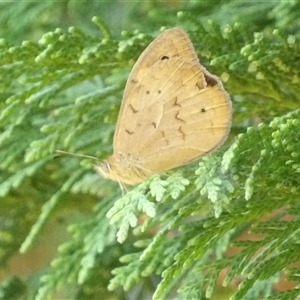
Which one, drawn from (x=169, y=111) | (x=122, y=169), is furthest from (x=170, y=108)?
(x=122, y=169)

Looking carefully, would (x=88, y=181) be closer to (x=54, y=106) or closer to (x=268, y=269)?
(x=54, y=106)

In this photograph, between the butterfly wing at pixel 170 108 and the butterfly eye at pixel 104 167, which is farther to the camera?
the butterfly eye at pixel 104 167

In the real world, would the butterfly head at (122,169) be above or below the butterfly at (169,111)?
below

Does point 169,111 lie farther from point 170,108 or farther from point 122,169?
point 122,169

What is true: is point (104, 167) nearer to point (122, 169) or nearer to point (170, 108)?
point (122, 169)

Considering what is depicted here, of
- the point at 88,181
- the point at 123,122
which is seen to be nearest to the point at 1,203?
the point at 88,181

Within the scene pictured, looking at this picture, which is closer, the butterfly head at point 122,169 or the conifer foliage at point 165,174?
the conifer foliage at point 165,174

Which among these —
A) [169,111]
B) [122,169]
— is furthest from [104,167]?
[169,111]

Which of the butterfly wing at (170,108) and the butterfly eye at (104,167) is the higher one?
the butterfly wing at (170,108)

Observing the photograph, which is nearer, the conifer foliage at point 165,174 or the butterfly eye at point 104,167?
the conifer foliage at point 165,174
